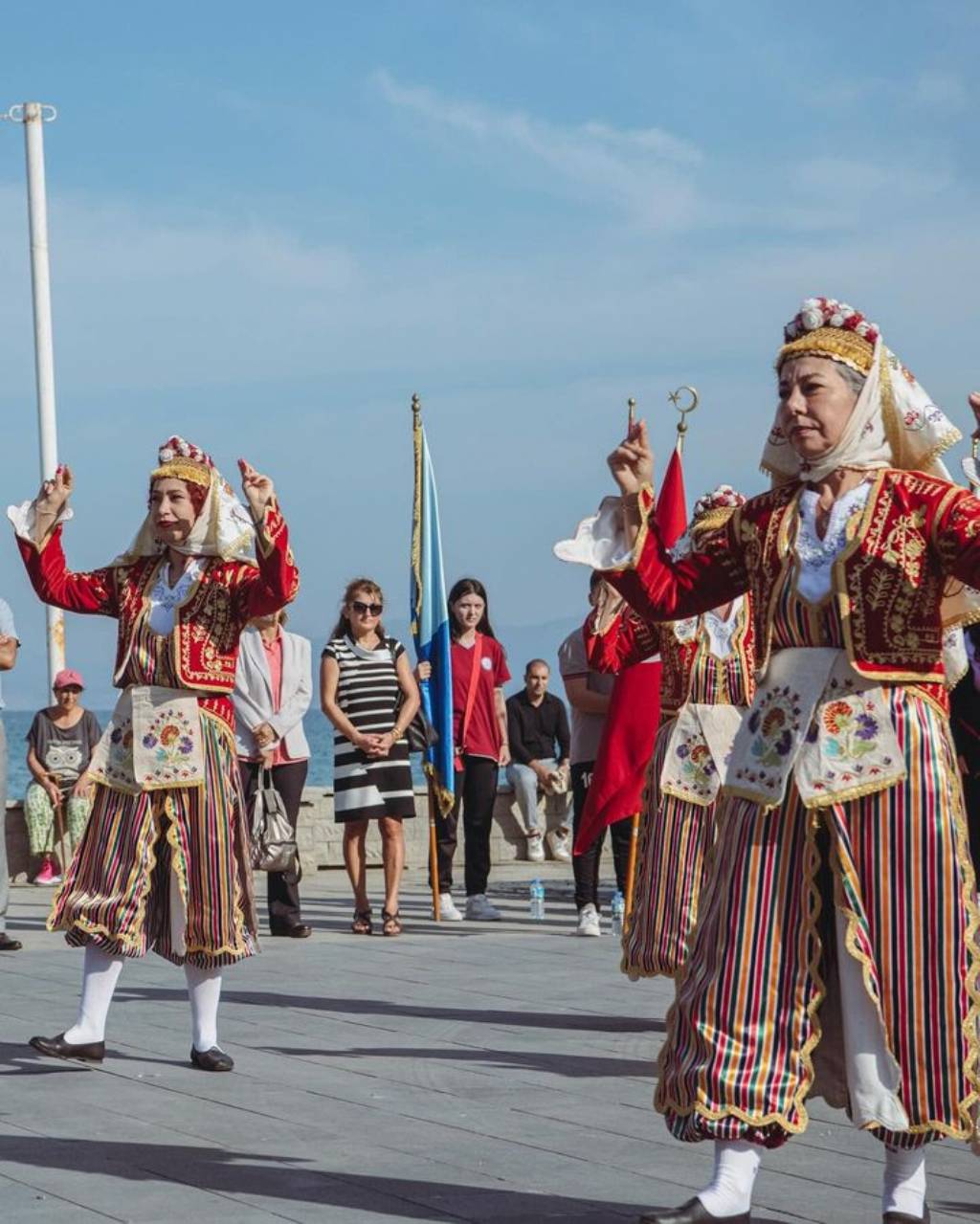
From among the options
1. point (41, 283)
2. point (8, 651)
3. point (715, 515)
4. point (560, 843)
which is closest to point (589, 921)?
point (8, 651)

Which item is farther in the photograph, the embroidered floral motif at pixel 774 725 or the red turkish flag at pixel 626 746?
the red turkish flag at pixel 626 746

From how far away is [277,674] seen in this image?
1164 cm

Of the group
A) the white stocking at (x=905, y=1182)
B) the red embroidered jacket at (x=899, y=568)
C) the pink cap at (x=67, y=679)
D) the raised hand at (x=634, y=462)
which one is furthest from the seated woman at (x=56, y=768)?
the white stocking at (x=905, y=1182)

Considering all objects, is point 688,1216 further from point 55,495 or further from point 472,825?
point 472,825

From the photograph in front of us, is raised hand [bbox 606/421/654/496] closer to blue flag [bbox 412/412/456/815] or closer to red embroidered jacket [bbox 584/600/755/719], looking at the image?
red embroidered jacket [bbox 584/600/755/719]

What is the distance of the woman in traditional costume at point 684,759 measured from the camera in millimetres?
7523

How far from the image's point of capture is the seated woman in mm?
14711

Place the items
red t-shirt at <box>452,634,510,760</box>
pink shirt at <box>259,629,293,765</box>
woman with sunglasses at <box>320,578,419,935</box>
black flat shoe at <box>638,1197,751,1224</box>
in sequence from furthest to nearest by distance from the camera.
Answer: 1. red t-shirt at <box>452,634,510,760</box>
2. woman with sunglasses at <box>320,578,419,935</box>
3. pink shirt at <box>259,629,293,765</box>
4. black flat shoe at <box>638,1197,751,1224</box>

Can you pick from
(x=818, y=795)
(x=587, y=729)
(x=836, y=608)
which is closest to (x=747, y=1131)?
(x=818, y=795)

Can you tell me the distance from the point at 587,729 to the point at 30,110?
11.6 metres

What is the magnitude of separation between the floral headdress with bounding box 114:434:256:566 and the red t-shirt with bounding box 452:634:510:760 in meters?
5.29

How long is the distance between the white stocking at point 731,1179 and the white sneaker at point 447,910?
24.8 ft

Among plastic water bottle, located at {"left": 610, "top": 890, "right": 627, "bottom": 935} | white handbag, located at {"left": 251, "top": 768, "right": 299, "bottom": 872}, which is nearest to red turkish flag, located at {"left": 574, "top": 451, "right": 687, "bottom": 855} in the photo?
plastic water bottle, located at {"left": 610, "top": 890, "right": 627, "bottom": 935}

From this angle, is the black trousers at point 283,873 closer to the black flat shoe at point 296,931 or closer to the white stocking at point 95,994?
the black flat shoe at point 296,931
